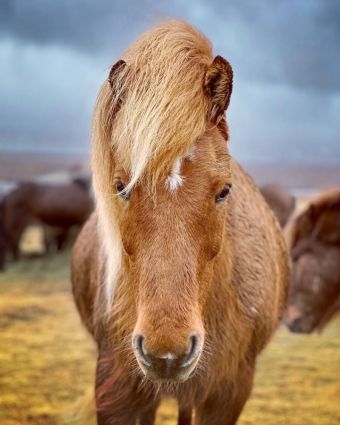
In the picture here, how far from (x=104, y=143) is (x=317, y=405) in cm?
179

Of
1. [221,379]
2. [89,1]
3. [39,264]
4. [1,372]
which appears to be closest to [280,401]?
[221,379]

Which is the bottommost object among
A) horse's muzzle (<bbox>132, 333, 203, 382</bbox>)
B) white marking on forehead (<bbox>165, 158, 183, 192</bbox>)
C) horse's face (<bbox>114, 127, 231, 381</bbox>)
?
horse's muzzle (<bbox>132, 333, 203, 382</bbox>)

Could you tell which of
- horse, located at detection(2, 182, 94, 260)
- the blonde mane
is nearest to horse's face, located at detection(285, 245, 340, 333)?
the blonde mane

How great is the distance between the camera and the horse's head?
33.6 inches

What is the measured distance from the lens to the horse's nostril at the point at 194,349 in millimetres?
858

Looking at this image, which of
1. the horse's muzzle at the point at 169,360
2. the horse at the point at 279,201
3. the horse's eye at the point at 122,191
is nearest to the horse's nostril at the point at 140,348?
the horse's muzzle at the point at 169,360

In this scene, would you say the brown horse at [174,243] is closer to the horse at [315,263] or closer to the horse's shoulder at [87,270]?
the horse's shoulder at [87,270]

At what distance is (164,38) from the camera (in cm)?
107

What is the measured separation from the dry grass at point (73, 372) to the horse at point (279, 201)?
1.32 m

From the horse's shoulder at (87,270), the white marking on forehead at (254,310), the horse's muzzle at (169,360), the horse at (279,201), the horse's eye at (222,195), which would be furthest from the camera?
the horse at (279,201)

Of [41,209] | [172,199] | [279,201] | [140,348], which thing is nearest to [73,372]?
[140,348]

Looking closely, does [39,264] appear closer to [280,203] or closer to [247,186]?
[280,203]

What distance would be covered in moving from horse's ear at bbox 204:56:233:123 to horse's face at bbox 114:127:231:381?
0.26 feet

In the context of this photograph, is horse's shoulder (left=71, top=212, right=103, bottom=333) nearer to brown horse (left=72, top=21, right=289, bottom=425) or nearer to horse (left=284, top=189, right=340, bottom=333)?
brown horse (left=72, top=21, right=289, bottom=425)
